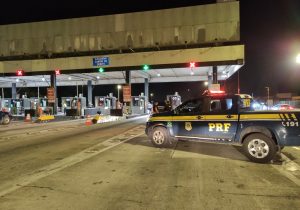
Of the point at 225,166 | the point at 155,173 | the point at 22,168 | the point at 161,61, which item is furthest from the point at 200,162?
the point at 161,61

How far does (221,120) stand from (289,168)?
2.42 meters

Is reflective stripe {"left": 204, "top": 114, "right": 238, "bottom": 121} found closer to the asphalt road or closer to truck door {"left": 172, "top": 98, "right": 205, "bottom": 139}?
truck door {"left": 172, "top": 98, "right": 205, "bottom": 139}

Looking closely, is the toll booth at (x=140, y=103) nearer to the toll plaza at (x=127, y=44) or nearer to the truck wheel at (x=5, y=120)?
the toll plaza at (x=127, y=44)

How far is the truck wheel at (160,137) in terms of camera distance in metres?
11.5

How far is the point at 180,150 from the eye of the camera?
11.2m

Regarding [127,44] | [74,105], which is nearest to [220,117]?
[127,44]

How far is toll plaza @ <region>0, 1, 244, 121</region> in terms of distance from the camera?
2750 cm

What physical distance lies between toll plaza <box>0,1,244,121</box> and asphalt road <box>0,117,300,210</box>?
55.7ft

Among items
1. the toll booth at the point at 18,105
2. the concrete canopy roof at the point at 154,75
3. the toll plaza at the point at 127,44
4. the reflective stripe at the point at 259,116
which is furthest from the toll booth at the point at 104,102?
the reflective stripe at the point at 259,116

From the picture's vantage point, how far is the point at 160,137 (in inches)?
459

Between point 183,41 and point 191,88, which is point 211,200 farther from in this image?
point 191,88

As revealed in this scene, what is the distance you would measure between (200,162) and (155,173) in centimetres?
188

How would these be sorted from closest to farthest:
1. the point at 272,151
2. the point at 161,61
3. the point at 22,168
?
the point at 22,168, the point at 272,151, the point at 161,61

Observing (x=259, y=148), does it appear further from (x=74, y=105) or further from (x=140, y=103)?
(x=140, y=103)
